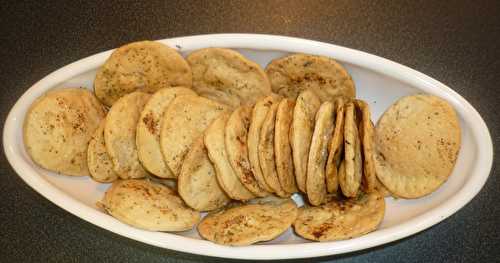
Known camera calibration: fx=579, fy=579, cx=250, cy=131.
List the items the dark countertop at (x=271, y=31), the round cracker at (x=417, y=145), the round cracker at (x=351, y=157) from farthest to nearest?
the dark countertop at (x=271, y=31), the round cracker at (x=417, y=145), the round cracker at (x=351, y=157)

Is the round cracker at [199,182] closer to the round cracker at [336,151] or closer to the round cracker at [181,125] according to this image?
the round cracker at [181,125]

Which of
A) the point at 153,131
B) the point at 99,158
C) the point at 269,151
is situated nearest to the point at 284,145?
the point at 269,151

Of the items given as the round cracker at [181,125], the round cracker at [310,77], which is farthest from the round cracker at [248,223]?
the round cracker at [310,77]

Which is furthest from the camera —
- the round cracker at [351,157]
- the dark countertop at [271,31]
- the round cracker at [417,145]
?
the dark countertop at [271,31]

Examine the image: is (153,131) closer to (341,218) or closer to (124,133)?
(124,133)

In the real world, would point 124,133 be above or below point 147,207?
above

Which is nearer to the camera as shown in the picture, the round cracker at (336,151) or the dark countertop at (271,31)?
the round cracker at (336,151)

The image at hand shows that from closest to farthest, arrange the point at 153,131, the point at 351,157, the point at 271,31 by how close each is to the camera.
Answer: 1. the point at 351,157
2. the point at 153,131
3. the point at 271,31

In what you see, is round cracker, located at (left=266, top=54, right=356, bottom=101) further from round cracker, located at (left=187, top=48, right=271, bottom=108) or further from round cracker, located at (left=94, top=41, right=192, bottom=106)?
round cracker, located at (left=94, top=41, right=192, bottom=106)
